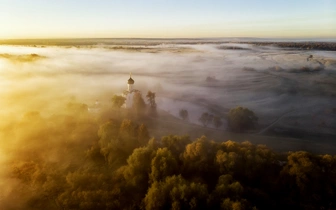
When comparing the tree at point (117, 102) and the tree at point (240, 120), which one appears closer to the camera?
the tree at point (240, 120)

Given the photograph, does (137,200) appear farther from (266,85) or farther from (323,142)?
(266,85)

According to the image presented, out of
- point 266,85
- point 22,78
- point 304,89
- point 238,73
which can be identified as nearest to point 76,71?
point 22,78

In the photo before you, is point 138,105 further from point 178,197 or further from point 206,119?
point 178,197

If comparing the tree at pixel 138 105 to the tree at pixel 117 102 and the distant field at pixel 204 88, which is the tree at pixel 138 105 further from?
the distant field at pixel 204 88

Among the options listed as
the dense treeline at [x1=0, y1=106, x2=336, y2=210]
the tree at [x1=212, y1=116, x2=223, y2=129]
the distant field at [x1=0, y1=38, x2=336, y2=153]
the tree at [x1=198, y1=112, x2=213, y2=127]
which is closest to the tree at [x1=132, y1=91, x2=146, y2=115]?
the distant field at [x1=0, y1=38, x2=336, y2=153]

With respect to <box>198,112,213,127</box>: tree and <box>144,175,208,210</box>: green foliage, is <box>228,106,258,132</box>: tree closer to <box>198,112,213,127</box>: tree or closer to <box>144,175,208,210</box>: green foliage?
<box>198,112,213,127</box>: tree

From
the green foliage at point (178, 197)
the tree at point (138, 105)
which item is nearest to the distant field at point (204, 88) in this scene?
the tree at point (138, 105)

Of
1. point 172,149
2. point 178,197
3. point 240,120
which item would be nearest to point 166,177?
point 178,197
